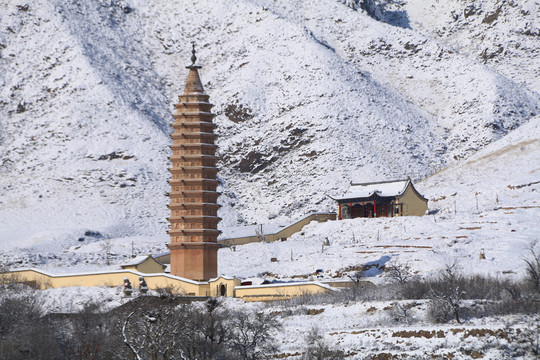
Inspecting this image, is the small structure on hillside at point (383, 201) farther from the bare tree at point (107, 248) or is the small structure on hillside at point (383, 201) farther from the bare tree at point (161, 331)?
the bare tree at point (161, 331)

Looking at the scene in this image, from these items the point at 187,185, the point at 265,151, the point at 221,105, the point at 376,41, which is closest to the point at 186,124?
the point at 187,185

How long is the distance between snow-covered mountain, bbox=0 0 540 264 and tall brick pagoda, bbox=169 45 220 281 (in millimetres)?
28344

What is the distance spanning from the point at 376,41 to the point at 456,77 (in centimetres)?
1914

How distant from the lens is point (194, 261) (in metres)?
82.8

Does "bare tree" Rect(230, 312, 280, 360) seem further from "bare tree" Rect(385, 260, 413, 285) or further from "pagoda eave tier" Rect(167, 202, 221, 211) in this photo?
"pagoda eave tier" Rect(167, 202, 221, 211)

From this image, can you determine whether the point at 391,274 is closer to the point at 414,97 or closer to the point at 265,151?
the point at 265,151

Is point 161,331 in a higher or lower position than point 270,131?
lower

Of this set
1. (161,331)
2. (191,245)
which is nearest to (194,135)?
(191,245)

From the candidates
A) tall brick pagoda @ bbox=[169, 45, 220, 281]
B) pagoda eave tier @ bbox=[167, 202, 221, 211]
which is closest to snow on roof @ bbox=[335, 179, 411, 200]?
tall brick pagoda @ bbox=[169, 45, 220, 281]

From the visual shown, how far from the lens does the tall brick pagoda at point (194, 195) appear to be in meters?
82.8

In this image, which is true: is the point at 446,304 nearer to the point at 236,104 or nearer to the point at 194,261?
the point at 194,261

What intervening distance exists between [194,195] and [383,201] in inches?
1284

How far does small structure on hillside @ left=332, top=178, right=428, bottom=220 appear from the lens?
363ft

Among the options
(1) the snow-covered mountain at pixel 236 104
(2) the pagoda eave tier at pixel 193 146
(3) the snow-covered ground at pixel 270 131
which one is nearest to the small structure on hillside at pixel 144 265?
(3) the snow-covered ground at pixel 270 131
